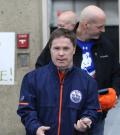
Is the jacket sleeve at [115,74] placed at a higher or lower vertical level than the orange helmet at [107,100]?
higher

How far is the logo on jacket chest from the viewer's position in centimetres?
295

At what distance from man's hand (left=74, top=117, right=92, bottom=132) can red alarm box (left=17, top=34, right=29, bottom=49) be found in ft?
8.46

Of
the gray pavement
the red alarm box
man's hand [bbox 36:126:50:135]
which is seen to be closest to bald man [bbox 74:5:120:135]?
man's hand [bbox 36:126:50:135]

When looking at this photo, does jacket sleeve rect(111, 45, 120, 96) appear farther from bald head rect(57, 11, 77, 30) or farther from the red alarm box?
the red alarm box

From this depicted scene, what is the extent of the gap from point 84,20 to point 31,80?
0.74 metres

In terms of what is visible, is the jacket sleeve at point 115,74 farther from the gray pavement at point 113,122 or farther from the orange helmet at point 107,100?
the gray pavement at point 113,122

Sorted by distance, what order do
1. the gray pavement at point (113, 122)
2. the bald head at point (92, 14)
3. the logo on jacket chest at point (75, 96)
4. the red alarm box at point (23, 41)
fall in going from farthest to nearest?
the red alarm box at point (23, 41)
the gray pavement at point (113, 122)
the bald head at point (92, 14)
the logo on jacket chest at point (75, 96)

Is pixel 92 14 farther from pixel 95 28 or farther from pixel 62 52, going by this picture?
pixel 62 52

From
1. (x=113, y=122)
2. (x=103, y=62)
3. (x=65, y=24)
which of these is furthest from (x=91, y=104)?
(x=113, y=122)

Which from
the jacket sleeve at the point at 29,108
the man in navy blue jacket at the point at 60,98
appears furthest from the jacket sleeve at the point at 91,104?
the jacket sleeve at the point at 29,108

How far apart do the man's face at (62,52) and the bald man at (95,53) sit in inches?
17.1

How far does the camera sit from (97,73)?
3436 millimetres

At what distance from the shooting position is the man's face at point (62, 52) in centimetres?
296

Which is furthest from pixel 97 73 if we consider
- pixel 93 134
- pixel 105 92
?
pixel 93 134
